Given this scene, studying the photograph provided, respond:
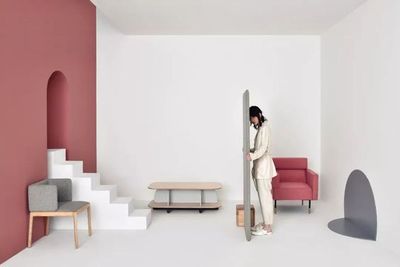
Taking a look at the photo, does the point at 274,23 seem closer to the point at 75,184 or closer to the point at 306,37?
the point at 306,37

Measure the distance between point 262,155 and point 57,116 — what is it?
301cm

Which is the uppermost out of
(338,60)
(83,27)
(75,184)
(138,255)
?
(83,27)

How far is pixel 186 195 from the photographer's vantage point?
6.18 m

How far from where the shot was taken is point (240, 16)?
19.0ft

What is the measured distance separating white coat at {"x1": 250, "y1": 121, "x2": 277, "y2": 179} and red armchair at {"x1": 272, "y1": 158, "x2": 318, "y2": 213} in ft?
3.23

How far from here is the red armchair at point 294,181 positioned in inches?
228

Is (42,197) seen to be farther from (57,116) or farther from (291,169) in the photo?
(291,169)

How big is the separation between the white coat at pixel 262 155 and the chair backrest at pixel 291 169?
1.50 m

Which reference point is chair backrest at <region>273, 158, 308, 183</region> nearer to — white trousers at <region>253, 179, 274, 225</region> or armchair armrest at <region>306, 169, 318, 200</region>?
armchair armrest at <region>306, 169, 318, 200</region>

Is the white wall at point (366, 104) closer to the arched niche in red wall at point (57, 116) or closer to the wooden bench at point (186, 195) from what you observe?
the wooden bench at point (186, 195)

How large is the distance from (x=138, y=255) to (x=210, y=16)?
3.60 metres

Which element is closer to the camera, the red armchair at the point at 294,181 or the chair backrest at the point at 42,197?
the chair backrest at the point at 42,197

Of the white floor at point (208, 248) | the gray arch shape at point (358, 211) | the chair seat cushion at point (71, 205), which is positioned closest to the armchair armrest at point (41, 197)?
the chair seat cushion at point (71, 205)

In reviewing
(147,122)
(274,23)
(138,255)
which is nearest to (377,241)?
(138,255)
